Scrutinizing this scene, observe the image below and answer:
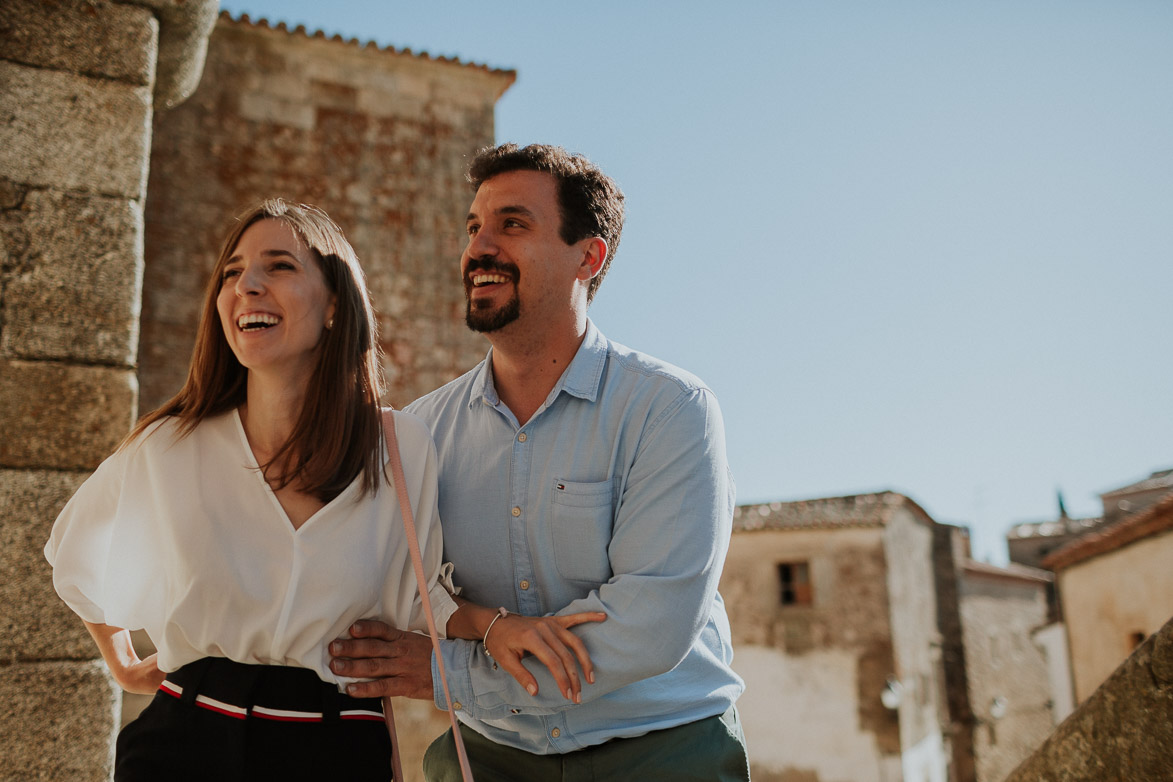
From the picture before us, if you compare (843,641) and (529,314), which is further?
(843,641)

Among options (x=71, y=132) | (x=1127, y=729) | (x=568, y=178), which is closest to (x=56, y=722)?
(x=71, y=132)

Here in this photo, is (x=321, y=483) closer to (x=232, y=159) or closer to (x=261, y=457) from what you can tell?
(x=261, y=457)

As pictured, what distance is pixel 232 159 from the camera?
6648 mm

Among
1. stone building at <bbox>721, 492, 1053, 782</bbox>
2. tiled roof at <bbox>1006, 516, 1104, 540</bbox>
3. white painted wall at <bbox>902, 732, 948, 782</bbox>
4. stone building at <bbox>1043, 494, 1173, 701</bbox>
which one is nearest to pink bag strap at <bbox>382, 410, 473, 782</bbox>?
stone building at <bbox>1043, 494, 1173, 701</bbox>

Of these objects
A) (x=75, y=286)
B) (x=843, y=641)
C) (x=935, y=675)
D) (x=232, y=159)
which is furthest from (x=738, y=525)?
(x=75, y=286)

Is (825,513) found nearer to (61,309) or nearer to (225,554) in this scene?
(61,309)

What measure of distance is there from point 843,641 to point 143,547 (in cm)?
1799

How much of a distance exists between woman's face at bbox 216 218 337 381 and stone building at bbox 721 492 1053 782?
1741cm

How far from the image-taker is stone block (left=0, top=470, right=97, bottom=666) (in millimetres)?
2529

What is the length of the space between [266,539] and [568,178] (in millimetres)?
1270

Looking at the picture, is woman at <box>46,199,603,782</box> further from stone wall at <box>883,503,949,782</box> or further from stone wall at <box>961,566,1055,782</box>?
stone wall at <box>961,566,1055,782</box>

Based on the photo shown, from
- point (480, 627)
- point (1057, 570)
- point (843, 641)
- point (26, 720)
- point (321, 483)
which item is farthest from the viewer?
point (843, 641)

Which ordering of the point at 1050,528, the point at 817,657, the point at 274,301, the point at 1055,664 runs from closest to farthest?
the point at 274,301, the point at 817,657, the point at 1055,664, the point at 1050,528

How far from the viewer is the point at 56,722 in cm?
253
